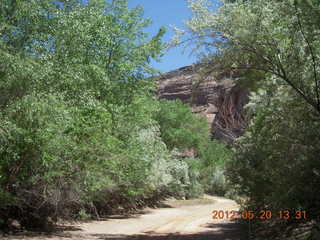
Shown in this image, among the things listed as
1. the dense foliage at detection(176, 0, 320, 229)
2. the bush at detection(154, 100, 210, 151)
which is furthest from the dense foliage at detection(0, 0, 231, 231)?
the bush at detection(154, 100, 210, 151)

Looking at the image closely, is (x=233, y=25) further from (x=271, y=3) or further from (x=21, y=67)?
(x=21, y=67)

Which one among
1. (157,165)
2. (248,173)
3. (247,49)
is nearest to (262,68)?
(247,49)

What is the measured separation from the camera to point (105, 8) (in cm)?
1939

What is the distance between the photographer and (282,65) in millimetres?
8750

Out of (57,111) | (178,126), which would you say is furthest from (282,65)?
(178,126)

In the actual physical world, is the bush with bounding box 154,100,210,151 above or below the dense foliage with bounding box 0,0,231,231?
above

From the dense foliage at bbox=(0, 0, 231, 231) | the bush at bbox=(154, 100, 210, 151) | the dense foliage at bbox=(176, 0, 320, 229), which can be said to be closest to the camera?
the dense foliage at bbox=(176, 0, 320, 229)

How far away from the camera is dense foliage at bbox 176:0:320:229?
8305 millimetres

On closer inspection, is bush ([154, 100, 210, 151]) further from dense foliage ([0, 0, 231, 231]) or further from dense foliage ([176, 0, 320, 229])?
dense foliage ([176, 0, 320, 229])

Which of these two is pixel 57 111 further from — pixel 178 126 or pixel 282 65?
pixel 178 126

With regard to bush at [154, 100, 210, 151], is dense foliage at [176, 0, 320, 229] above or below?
below

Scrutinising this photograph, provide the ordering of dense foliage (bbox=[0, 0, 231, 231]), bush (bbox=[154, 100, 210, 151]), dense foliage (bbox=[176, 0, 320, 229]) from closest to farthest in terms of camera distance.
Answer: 1. dense foliage (bbox=[176, 0, 320, 229])
2. dense foliage (bbox=[0, 0, 231, 231])
3. bush (bbox=[154, 100, 210, 151])

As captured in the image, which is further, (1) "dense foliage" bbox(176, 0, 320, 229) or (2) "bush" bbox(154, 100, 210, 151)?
(2) "bush" bbox(154, 100, 210, 151)

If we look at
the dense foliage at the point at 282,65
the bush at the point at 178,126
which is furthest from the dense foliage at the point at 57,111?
the bush at the point at 178,126
